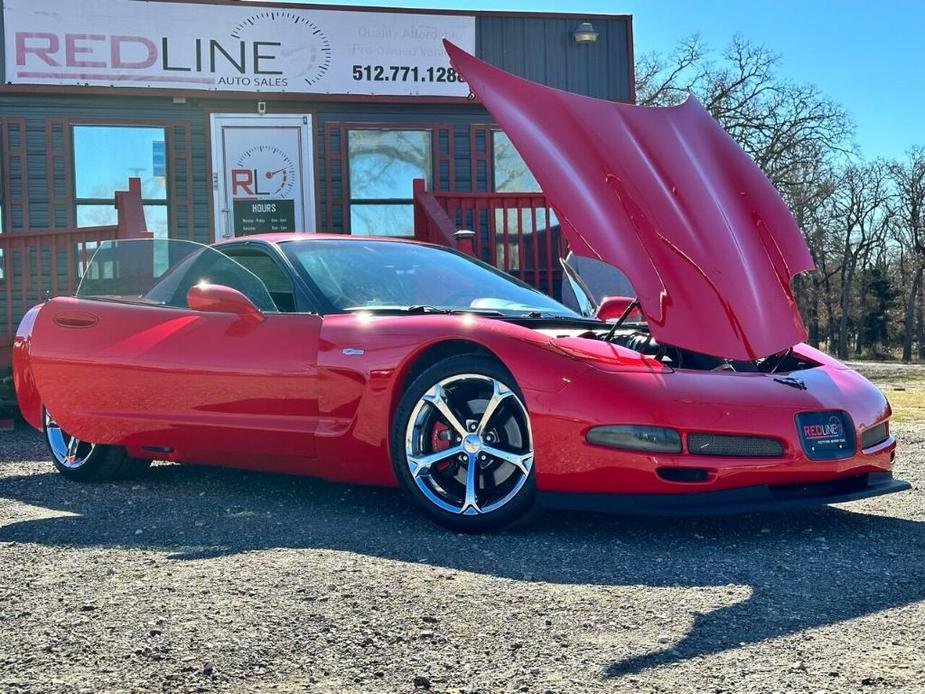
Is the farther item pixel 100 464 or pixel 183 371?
pixel 100 464

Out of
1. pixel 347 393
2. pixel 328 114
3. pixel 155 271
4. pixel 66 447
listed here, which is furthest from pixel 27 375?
pixel 328 114

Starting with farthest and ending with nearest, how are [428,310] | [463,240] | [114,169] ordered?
[114,169] < [463,240] < [428,310]

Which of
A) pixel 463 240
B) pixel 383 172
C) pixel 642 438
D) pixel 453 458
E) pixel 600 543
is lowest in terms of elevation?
pixel 600 543

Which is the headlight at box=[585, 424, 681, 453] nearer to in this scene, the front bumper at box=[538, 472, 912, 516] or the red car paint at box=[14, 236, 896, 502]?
the red car paint at box=[14, 236, 896, 502]

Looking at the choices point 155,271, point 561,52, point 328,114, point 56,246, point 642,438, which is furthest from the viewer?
point 561,52

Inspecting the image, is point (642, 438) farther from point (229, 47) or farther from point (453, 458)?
point (229, 47)

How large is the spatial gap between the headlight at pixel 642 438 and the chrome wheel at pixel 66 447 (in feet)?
9.92

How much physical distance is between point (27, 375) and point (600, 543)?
11.8 ft

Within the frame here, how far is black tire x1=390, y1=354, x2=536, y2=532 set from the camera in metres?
4.25

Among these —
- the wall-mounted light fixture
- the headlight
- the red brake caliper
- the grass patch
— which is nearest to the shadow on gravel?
the red brake caliper

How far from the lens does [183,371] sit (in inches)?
209

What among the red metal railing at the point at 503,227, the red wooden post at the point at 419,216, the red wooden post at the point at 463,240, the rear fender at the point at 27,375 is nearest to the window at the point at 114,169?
the red wooden post at the point at 419,216

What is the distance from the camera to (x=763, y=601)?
3.32 metres

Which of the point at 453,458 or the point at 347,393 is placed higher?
the point at 347,393
